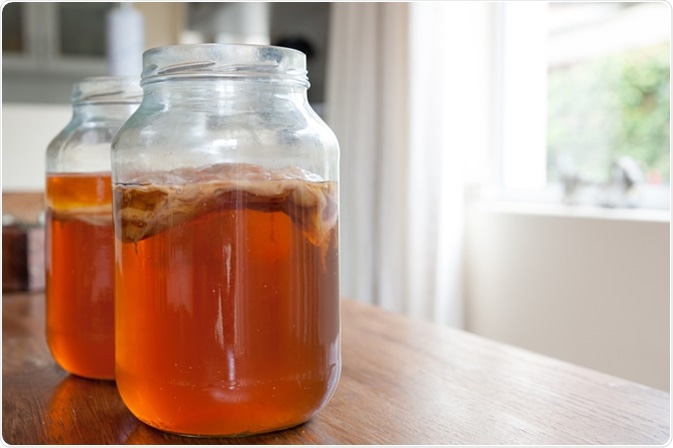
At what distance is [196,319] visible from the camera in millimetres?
520

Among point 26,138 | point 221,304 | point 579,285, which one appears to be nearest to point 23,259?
point 221,304

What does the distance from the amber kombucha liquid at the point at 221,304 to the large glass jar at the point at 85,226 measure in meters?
0.13

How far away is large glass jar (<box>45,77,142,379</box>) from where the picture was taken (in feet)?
2.21

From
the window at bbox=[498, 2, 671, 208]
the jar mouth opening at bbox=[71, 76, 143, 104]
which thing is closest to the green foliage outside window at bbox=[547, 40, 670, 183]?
the window at bbox=[498, 2, 671, 208]

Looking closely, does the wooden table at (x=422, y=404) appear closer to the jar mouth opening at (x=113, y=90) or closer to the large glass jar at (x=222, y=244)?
the large glass jar at (x=222, y=244)

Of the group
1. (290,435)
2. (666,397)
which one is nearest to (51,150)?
(290,435)

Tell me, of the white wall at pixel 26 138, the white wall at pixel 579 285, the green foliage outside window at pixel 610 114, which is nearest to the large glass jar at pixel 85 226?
the white wall at pixel 579 285

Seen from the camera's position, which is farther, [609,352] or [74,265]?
[609,352]

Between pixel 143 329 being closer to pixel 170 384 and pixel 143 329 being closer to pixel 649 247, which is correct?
pixel 170 384

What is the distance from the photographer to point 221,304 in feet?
1.70

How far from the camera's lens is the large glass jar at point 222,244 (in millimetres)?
519

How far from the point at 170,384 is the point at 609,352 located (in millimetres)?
1566

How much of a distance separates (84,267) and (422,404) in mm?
315

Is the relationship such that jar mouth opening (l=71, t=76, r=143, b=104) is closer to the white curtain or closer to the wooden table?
the wooden table
